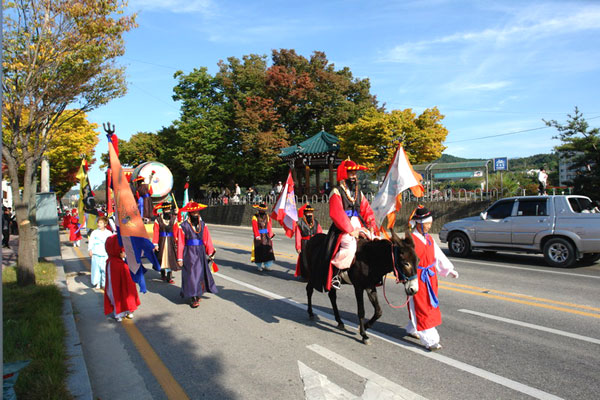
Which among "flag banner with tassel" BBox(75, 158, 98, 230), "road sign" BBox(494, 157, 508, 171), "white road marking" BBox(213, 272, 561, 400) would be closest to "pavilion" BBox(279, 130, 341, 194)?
"road sign" BBox(494, 157, 508, 171)

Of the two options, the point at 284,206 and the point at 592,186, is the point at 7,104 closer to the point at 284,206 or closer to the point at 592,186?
the point at 284,206

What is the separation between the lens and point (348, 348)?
518 cm

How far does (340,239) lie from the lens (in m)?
5.61

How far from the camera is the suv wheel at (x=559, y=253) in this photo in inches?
424

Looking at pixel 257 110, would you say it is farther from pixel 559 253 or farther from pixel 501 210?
pixel 559 253

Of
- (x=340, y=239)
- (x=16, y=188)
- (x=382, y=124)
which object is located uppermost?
(x=382, y=124)

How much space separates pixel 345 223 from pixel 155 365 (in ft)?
9.47

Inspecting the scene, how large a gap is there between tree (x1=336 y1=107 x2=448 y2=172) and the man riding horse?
1882 cm

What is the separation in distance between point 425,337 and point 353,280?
1125 mm

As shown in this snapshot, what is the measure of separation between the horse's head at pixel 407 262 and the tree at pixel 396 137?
2004cm

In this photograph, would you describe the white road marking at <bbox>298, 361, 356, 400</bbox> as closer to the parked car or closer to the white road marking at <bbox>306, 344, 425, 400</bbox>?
the white road marking at <bbox>306, 344, 425, 400</bbox>

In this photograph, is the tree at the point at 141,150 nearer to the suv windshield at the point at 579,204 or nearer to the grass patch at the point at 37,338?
the grass patch at the point at 37,338

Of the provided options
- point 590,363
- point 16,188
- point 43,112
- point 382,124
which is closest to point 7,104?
point 43,112

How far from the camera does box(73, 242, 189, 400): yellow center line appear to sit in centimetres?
414
